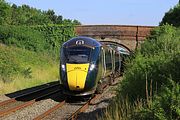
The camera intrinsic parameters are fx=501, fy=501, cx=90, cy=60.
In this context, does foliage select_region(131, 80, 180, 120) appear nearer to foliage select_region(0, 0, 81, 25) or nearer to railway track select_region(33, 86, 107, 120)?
railway track select_region(33, 86, 107, 120)

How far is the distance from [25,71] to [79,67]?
13.4m

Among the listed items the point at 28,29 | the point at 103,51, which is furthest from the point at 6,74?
the point at 28,29

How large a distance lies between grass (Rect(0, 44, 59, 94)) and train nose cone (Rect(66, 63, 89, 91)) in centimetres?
613

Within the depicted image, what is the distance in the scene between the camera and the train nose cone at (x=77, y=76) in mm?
20438

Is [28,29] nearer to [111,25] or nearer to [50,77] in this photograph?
[111,25]

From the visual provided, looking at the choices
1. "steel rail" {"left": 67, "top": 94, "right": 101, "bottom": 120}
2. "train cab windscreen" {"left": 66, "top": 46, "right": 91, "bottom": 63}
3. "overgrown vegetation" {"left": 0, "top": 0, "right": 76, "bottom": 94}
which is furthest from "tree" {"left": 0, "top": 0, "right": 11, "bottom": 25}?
"steel rail" {"left": 67, "top": 94, "right": 101, "bottom": 120}

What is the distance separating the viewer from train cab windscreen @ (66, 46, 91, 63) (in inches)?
827

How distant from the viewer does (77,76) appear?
20.5m

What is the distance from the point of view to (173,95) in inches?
406

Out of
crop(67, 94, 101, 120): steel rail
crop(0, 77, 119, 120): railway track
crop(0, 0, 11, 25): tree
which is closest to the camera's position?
crop(67, 94, 101, 120): steel rail

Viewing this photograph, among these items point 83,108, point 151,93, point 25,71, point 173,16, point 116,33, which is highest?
point 173,16

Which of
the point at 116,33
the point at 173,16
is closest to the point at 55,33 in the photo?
the point at 116,33

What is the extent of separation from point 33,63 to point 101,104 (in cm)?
2220

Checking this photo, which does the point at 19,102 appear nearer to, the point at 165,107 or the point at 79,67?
the point at 79,67
